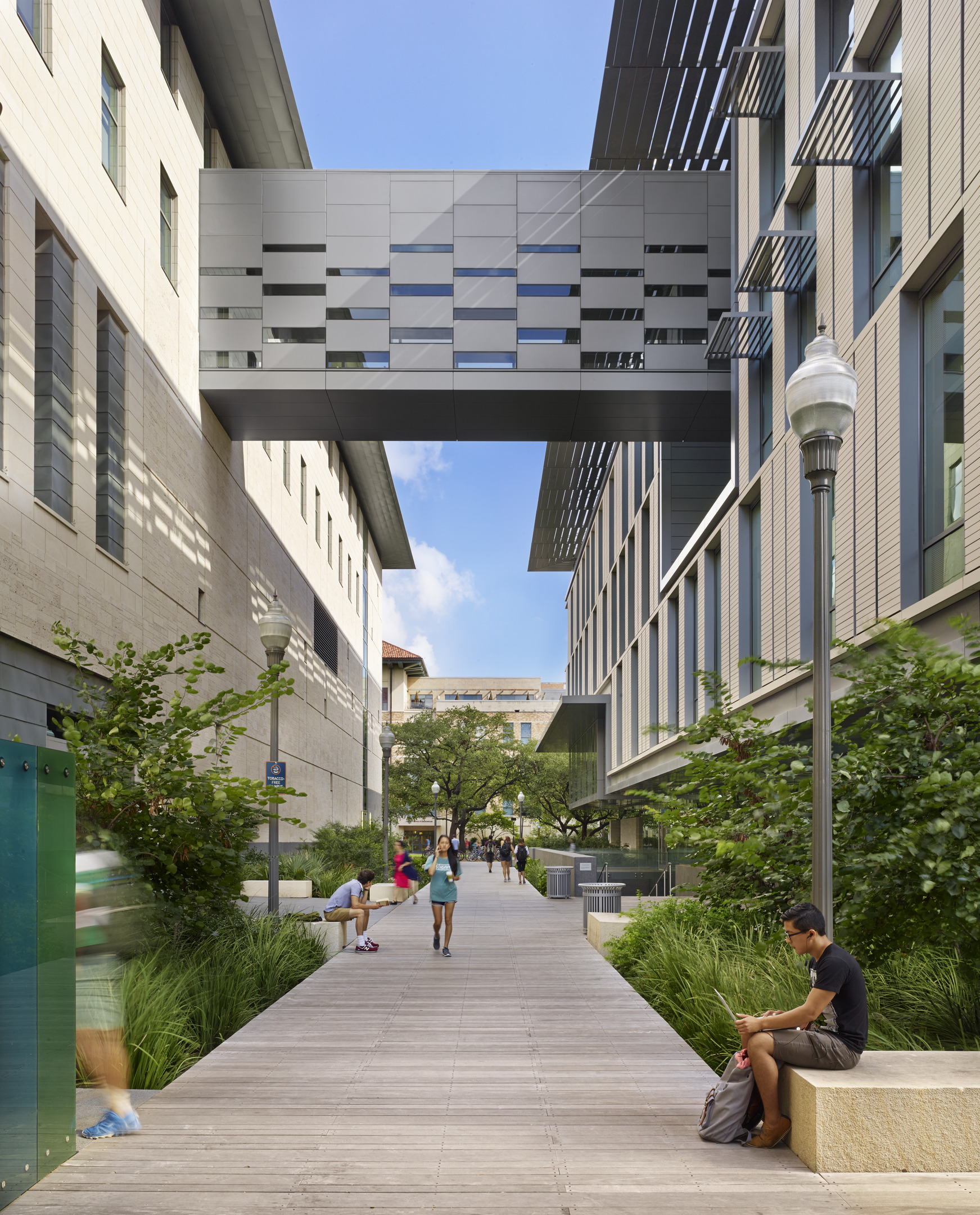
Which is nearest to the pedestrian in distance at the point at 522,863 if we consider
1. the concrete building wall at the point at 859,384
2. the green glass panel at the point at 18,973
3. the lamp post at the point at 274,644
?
the concrete building wall at the point at 859,384

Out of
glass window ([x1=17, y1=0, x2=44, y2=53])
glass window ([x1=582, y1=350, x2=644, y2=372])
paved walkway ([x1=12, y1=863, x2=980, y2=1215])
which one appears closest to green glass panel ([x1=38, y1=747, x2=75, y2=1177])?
paved walkway ([x1=12, y1=863, x2=980, y2=1215])

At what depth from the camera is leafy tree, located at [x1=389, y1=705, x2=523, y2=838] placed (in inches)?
2451

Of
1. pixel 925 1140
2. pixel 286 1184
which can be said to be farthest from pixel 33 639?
pixel 925 1140

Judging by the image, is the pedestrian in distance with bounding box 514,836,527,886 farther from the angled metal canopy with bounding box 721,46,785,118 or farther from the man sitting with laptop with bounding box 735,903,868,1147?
the man sitting with laptop with bounding box 735,903,868,1147

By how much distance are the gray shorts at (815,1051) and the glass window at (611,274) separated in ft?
68.5

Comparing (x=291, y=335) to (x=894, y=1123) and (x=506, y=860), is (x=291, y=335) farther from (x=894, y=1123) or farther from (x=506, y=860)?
(x=506, y=860)

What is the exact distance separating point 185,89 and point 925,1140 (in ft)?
79.4

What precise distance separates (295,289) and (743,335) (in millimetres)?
10197

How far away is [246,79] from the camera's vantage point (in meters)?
24.8

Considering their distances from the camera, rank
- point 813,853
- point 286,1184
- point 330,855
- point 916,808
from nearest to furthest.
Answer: point 286,1184 → point 813,853 → point 916,808 → point 330,855

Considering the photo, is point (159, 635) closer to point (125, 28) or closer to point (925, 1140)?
point (125, 28)

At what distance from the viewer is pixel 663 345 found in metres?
24.2

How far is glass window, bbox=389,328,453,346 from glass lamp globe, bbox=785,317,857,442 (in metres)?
18.0

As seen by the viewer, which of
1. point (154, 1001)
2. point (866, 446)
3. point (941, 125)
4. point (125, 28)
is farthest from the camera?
point (125, 28)
